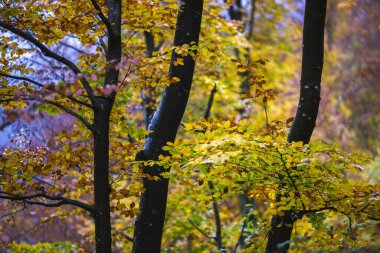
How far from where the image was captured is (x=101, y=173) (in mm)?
3820

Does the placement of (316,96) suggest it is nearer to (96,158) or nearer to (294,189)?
(294,189)

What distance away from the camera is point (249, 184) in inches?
147

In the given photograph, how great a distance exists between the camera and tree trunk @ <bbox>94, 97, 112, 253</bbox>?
377 centimetres

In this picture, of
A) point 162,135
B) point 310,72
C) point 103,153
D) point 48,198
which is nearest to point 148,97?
point 162,135

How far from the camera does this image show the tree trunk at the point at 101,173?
377 cm

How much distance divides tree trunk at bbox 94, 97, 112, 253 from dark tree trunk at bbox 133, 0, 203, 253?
1.54 ft

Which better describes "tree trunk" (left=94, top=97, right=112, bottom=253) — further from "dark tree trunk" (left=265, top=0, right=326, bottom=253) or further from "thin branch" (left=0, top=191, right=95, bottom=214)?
"dark tree trunk" (left=265, top=0, right=326, bottom=253)

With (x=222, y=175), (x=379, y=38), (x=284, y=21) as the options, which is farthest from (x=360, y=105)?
(x=222, y=175)

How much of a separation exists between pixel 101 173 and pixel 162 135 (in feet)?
2.55

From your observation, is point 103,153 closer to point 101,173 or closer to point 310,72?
point 101,173

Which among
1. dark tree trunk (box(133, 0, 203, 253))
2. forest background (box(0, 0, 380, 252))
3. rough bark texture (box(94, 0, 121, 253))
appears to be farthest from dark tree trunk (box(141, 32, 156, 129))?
rough bark texture (box(94, 0, 121, 253))

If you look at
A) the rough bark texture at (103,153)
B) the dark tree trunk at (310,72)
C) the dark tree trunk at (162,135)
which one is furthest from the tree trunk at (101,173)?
the dark tree trunk at (310,72)

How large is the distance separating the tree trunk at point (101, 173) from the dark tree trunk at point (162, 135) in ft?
1.54

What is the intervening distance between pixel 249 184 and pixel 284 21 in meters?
17.4
